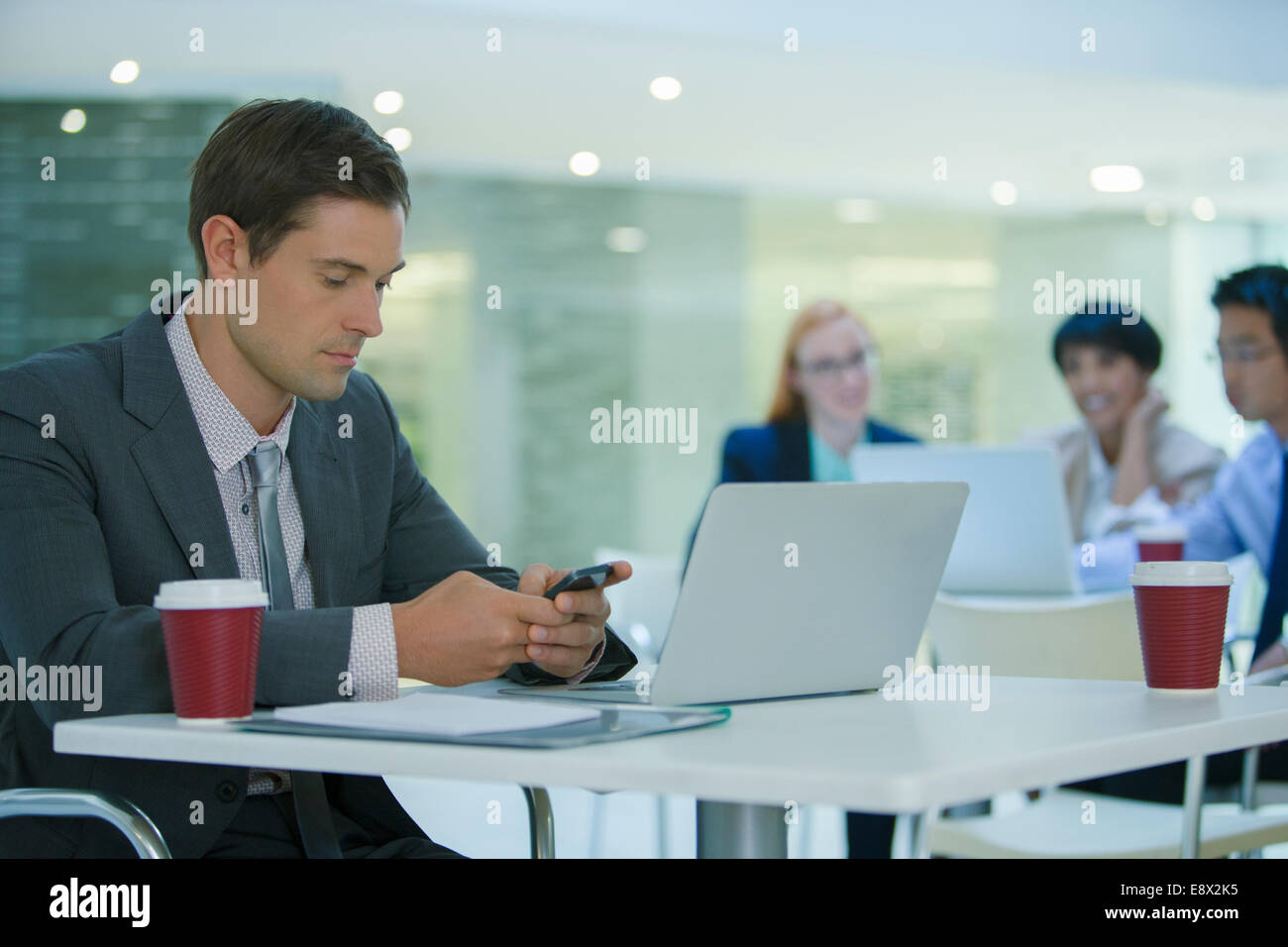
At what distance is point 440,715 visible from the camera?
3.95 feet

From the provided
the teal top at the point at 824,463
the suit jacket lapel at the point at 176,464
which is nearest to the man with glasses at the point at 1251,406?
the teal top at the point at 824,463

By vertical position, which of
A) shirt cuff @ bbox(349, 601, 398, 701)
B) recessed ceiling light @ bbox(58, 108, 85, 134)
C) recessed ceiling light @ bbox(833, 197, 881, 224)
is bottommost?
shirt cuff @ bbox(349, 601, 398, 701)

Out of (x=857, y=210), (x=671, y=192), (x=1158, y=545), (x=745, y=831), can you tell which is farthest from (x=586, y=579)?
(x=857, y=210)

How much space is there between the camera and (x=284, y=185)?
1.61 meters

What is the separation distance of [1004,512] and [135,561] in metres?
2.16

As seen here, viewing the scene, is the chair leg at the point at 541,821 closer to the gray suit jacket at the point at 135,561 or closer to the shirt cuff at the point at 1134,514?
the gray suit jacket at the point at 135,561

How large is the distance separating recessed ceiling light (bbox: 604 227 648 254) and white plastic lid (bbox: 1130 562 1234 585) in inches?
219

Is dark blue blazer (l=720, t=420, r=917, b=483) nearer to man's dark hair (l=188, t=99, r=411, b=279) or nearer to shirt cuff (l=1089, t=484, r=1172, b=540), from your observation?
shirt cuff (l=1089, t=484, r=1172, b=540)

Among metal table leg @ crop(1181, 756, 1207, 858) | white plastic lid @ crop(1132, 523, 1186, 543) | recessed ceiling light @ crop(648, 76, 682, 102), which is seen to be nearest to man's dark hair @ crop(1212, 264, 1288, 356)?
white plastic lid @ crop(1132, 523, 1186, 543)

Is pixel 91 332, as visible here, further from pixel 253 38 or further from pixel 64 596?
pixel 64 596

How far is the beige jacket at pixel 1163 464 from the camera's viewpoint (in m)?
4.44

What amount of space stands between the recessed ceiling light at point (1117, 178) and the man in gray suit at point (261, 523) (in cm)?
620

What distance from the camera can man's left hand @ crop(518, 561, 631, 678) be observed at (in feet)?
4.52

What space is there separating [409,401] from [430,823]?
259cm
